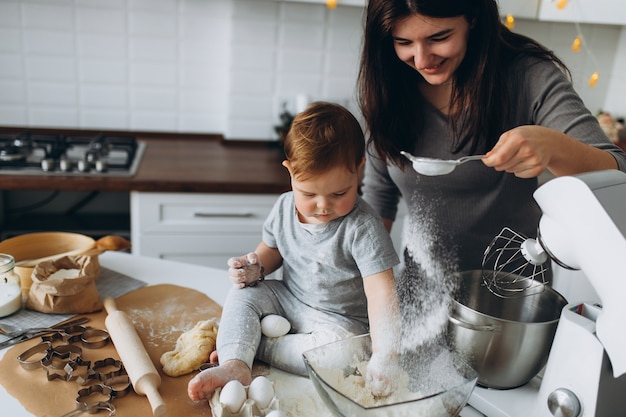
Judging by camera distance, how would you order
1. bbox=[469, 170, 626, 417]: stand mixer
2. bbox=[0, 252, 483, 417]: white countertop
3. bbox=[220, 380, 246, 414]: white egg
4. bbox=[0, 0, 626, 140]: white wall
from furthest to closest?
bbox=[0, 0, 626, 140]: white wall → bbox=[0, 252, 483, 417]: white countertop → bbox=[220, 380, 246, 414]: white egg → bbox=[469, 170, 626, 417]: stand mixer

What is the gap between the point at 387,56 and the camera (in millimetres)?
1194

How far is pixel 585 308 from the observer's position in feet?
2.69

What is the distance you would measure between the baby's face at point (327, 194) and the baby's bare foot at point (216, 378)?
11.4 inches

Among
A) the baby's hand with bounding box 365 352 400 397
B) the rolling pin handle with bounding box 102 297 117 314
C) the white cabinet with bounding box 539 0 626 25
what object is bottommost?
the rolling pin handle with bounding box 102 297 117 314

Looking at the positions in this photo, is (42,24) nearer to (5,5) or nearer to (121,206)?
(5,5)

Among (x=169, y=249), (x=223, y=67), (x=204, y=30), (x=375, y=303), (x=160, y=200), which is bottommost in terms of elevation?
(x=169, y=249)

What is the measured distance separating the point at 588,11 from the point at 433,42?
1.34 meters

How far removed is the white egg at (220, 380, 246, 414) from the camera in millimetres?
787

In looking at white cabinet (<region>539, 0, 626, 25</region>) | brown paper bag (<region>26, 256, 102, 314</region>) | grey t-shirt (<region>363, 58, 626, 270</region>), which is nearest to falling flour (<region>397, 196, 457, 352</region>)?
grey t-shirt (<region>363, 58, 626, 270</region>)

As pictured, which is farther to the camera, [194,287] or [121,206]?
[121,206]

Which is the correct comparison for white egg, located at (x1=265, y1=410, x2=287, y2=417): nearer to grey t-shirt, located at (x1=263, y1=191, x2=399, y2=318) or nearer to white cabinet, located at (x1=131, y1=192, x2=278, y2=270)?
grey t-shirt, located at (x1=263, y1=191, x2=399, y2=318)

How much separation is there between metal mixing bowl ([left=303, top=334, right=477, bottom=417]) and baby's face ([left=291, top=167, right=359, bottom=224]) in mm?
230

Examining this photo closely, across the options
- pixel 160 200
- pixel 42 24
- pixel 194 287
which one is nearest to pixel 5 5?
pixel 42 24

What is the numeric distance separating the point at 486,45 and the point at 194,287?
79 centimetres
